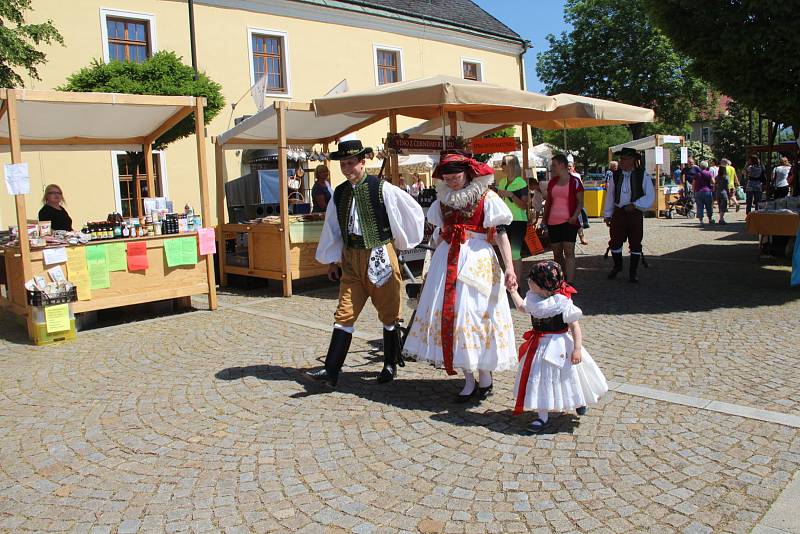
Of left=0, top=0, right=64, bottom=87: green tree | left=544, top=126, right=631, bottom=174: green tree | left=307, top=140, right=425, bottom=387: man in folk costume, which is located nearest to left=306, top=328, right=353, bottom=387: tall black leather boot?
left=307, top=140, right=425, bottom=387: man in folk costume

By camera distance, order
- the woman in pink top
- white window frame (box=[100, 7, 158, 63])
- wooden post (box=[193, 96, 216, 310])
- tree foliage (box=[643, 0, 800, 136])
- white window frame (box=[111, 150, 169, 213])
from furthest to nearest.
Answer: white window frame (box=[111, 150, 169, 213]), white window frame (box=[100, 7, 158, 63]), the woman in pink top, wooden post (box=[193, 96, 216, 310]), tree foliage (box=[643, 0, 800, 136])

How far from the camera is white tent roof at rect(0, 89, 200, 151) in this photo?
7.45 meters

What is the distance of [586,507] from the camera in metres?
3.27

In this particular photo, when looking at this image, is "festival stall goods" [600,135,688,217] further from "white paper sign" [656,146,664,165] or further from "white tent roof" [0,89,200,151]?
"white tent roof" [0,89,200,151]

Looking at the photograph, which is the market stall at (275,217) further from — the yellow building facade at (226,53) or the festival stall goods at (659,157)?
the festival stall goods at (659,157)

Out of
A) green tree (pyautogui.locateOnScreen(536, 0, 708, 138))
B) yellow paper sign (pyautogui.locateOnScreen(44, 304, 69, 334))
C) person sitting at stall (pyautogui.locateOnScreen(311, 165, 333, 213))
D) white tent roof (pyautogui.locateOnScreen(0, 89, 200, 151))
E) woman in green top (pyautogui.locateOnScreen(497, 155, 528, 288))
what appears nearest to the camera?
yellow paper sign (pyautogui.locateOnScreen(44, 304, 69, 334))

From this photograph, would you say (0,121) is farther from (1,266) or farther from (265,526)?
(265,526)

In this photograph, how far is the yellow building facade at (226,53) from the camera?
16828mm

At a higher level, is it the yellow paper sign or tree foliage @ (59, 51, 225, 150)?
tree foliage @ (59, 51, 225, 150)

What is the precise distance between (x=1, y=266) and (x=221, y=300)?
8.91 feet

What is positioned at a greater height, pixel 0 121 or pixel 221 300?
pixel 0 121

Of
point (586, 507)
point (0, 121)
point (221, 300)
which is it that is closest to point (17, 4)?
point (0, 121)

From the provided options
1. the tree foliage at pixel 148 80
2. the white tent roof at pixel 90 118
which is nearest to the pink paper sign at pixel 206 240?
the white tent roof at pixel 90 118

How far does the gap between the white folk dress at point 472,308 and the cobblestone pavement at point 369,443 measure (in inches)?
16.5
